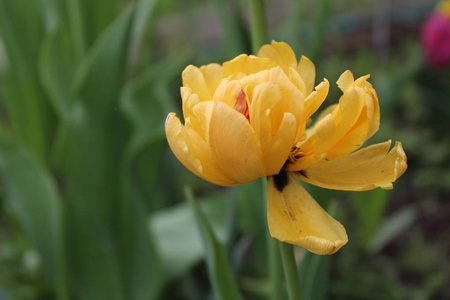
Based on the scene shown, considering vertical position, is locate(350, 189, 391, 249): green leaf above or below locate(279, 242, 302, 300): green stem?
below

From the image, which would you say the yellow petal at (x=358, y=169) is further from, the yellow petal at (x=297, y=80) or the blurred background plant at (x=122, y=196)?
the blurred background plant at (x=122, y=196)

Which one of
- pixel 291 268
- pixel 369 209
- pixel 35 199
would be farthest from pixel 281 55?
pixel 369 209

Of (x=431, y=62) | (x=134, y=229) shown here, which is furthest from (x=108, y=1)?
(x=431, y=62)

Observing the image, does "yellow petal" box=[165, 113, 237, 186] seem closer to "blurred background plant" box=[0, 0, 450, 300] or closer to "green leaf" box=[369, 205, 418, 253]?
"blurred background plant" box=[0, 0, 450, 300]

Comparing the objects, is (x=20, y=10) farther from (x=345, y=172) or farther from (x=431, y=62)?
(x=431, y=62)

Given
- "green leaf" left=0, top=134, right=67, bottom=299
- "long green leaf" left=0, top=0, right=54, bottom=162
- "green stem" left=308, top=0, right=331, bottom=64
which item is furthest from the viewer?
"long green leaf" left=0, top=0, right=54, bottom=162

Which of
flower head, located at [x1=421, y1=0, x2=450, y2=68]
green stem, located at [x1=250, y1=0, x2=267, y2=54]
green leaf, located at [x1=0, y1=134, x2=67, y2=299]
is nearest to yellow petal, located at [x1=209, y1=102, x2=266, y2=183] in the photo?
green stem, located at [x1=250, y1=0, x2=267, y2=54]

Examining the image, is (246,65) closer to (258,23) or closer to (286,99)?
(286,99)
